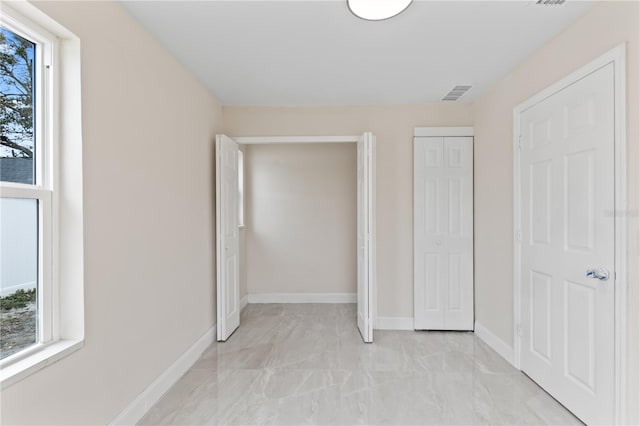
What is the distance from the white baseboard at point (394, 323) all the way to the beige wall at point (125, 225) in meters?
1.97

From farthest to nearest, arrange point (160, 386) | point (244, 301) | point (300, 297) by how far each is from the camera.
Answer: point (300, 297) < point (244, 301) < point (160, 386)

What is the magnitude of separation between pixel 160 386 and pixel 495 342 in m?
2.90

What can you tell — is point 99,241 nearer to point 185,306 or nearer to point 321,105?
point 185,306

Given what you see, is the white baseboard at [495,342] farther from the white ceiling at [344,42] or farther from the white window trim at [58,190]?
the white window trim at [58,190]

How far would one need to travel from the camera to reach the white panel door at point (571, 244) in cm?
188

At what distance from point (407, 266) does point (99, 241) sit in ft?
9.74

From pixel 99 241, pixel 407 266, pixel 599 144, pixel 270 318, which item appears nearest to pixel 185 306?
pixel 99 241

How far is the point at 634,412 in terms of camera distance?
1.71 meters

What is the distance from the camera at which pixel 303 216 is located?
4.92 m

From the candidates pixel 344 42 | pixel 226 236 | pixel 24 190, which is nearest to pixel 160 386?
pixel 226 236

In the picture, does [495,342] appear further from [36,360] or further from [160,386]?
[36,360]

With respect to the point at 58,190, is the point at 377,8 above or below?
above

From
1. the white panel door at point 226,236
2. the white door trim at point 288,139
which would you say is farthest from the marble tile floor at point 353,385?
the white door trim at point 288,139

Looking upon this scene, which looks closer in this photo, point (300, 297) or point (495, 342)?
point (495, 342)
